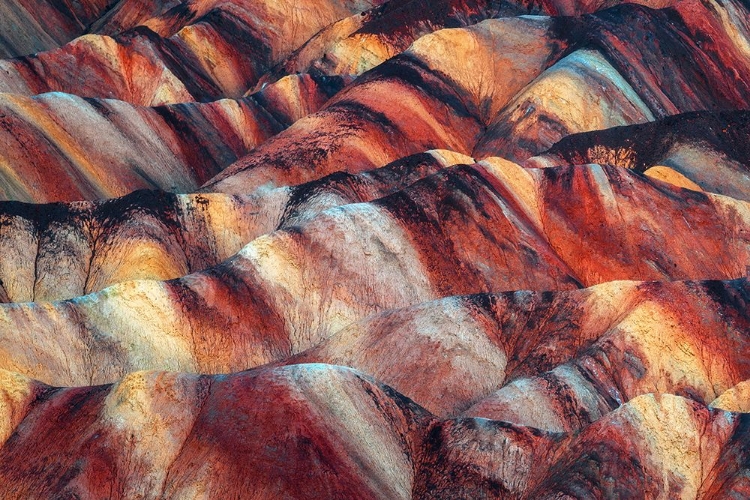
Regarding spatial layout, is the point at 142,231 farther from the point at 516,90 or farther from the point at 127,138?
the point at 516,90

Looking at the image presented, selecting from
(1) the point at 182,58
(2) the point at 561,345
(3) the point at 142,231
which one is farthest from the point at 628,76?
(2) the point at 561,345

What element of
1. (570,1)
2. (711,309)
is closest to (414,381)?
(711,309)

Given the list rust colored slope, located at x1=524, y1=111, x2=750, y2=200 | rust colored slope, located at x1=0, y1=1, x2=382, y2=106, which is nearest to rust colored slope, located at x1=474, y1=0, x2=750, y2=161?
rust colored slope, located at x1=524, y1=111, x2=750, y2=200

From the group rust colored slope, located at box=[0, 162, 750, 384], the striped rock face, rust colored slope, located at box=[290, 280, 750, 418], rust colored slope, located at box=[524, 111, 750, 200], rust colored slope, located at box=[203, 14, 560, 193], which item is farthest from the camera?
rust colored slope, located at box=[203, 14, 560, 193]

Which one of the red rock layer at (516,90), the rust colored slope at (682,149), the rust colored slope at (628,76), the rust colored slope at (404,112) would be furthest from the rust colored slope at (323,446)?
the rust colored slope at (628,76)

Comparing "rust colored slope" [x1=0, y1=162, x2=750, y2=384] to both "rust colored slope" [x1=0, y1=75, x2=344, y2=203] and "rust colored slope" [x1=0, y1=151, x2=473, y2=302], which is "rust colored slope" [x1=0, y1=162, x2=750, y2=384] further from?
"rust colored slope" [x1=0, y1=75, x2=344, y2=203]
